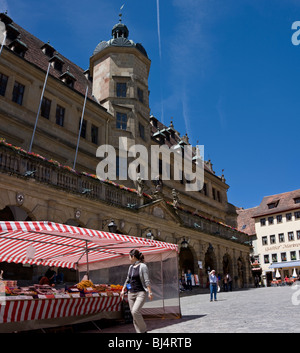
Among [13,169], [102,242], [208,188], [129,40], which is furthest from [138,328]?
[208,188]

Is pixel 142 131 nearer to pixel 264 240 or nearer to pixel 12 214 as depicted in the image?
pixel 12 214

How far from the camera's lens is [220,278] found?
3148 centimetres

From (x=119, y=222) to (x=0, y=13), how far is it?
16569mm

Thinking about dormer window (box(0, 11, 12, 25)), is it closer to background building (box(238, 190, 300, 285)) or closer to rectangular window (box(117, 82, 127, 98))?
rectangular window (box(117, 82, 127, 98))

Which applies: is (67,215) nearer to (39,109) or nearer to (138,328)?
(39,109)

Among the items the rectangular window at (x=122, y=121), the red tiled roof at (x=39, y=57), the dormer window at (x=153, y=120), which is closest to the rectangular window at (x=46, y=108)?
the red tiled roof at (x=39, y=57)

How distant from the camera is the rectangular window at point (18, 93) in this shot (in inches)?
841

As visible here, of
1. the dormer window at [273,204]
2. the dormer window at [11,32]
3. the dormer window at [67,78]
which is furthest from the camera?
the dormer window at [273,204]

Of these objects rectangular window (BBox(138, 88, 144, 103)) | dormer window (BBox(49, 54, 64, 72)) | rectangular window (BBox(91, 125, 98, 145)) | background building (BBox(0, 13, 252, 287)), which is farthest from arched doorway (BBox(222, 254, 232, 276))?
dormer window (BBox(49, 54, 64, 72))
